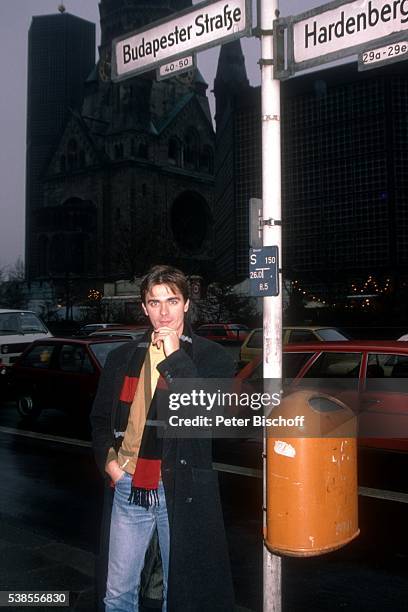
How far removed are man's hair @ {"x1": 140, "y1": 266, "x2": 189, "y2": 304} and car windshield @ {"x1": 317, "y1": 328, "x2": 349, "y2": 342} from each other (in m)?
13.9

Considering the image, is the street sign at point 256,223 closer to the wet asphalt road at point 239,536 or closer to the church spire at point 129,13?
the wet asphalt road at point 239,536

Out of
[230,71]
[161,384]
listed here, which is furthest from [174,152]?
[161,384]

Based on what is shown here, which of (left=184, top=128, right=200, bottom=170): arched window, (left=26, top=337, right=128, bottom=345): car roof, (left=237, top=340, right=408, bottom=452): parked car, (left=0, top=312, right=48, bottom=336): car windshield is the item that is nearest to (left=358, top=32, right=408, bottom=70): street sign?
(left=237, top=340, right=408, bottom=452): parked car

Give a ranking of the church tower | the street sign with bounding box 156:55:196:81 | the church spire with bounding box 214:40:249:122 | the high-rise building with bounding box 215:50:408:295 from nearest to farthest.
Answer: the street sign with bounding box 156:55:196:81 < the high-rise building with bounding box 215:50:408:295 < the church tower < the church spire with bounding box 214:40:249:122

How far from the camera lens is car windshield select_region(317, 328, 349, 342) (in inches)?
670

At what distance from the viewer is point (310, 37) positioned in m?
3.64

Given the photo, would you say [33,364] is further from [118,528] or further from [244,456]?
[118,528]

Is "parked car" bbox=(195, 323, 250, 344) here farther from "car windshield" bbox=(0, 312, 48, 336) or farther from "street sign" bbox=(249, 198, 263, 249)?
"street sign" bbox=(249, 198, 263, 249)

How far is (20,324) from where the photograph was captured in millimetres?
17250

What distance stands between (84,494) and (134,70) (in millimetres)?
4762

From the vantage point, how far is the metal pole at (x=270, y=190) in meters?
3.39

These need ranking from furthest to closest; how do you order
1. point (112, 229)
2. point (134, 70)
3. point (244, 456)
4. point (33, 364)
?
1. point (112, 229)
2. point (33, 364)
3. point (244, 456)
4. point (134, 70)

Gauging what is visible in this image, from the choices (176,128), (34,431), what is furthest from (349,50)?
(176,128)

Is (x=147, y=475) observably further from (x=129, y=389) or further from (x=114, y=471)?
(x=129, y=389)
